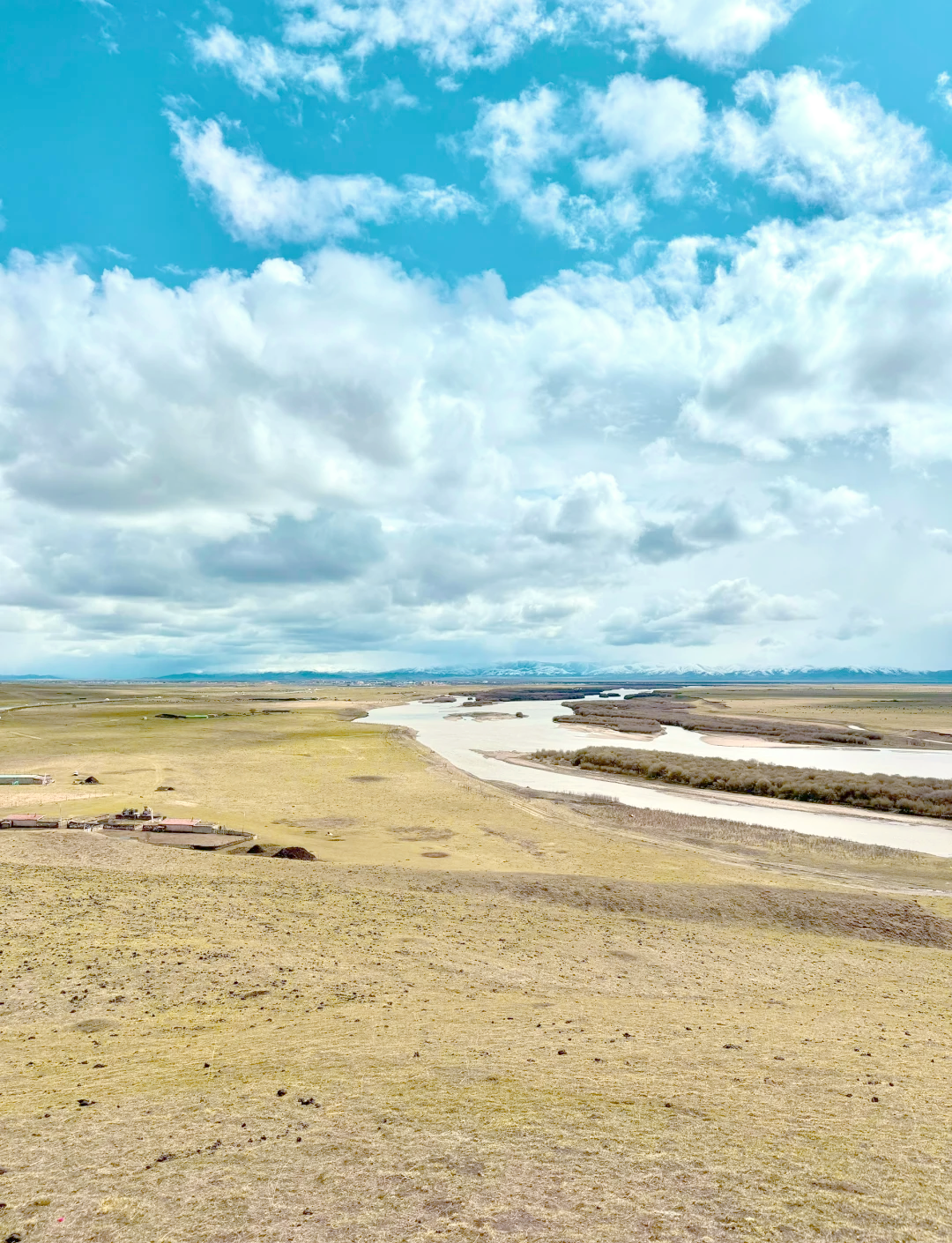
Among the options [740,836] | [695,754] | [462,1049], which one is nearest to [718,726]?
[695,754]

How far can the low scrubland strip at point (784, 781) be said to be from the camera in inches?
1810

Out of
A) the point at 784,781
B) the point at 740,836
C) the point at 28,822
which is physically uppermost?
the point at 28,822

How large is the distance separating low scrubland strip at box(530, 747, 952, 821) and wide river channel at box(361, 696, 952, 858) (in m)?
2.72

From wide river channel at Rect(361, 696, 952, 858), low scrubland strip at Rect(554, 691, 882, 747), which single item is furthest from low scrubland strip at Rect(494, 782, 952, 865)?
low scrubland strip at Rect(554, 691, 882, 747)

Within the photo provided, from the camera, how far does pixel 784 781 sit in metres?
52.4

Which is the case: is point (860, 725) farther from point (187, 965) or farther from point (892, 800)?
point (187, 965)

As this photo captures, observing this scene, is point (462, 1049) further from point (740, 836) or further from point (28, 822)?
point (740, 836)

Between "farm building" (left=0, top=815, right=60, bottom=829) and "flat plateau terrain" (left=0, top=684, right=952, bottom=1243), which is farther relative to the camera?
"farm building" (left=0, top=815, right=60, bottom=829)

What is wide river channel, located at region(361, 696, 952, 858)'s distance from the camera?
40938 mm

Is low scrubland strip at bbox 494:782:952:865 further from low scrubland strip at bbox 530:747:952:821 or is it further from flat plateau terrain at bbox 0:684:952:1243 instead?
low scrubland strip at bbox 530:747:952:821

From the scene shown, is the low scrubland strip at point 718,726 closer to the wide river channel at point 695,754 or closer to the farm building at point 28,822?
the wide river channel at point 695,754

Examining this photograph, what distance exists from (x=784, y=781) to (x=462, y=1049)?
159 feet

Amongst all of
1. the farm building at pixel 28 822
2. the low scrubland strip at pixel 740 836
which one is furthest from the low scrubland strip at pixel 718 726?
the farm building at pixel 28 822

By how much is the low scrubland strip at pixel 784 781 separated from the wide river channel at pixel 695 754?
8.94ft
